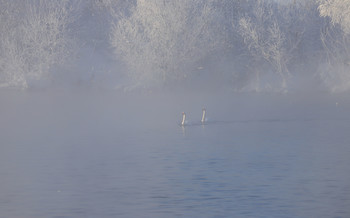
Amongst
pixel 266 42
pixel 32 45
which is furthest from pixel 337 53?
pixel 32 45

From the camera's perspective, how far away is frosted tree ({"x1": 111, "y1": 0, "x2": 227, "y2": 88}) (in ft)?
170

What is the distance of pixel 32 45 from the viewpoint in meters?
53.0

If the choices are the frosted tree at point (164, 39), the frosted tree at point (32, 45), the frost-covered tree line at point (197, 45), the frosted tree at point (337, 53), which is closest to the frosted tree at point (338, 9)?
the frosted tree at point (337, 53)

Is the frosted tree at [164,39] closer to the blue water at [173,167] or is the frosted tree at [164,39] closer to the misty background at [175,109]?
the misty background at [175,109]

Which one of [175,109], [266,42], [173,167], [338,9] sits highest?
[338,9]

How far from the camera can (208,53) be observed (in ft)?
177

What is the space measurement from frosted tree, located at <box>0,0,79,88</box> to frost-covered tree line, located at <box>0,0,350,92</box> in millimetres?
72

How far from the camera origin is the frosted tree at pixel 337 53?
49156mm

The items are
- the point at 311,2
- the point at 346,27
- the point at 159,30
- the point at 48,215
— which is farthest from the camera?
the point at 311,2

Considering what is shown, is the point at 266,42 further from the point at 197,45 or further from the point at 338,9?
the point at 338,9

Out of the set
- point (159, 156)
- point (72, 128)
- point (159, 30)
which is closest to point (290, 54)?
point (159, 30)

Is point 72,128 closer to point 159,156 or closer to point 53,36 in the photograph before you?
point 159,156

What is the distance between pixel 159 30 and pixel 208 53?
4435 mm

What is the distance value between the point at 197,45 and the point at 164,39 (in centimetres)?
287
